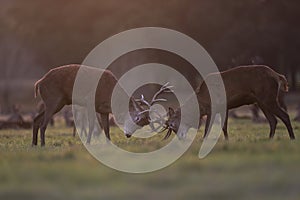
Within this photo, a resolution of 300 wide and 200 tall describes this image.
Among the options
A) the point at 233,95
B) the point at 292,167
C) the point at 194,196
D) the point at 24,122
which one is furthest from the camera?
the point at 24,122

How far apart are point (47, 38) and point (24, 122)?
1807 centimetres

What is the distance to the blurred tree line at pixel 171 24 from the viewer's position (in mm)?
43000

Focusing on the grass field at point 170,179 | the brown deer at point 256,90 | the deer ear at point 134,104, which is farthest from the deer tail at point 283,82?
the grass field at point 170,179

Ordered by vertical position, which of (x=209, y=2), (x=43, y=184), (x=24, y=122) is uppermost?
(x=209, y=2)

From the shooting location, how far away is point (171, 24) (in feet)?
143

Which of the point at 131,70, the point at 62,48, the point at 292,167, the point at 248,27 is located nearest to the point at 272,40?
the point at 248,27

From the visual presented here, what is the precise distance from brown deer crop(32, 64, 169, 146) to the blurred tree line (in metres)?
25.3

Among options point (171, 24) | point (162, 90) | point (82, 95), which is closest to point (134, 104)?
point (162, 90)

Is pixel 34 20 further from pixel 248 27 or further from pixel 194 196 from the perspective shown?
pixel 194 196

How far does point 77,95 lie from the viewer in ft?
53.7

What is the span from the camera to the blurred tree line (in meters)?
43.0

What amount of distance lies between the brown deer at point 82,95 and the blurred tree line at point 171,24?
997 inches

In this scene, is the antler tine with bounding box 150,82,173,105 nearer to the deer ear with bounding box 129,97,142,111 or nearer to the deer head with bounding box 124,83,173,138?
the deer head with bounding box 124,83,173,138

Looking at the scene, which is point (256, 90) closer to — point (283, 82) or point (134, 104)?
point (283, 82)
